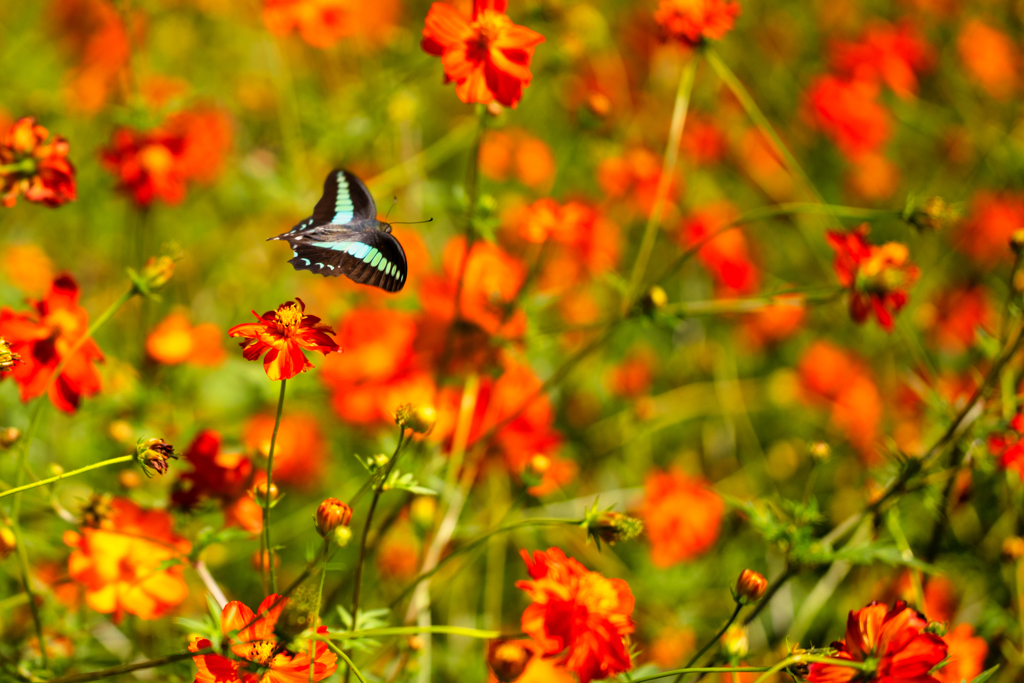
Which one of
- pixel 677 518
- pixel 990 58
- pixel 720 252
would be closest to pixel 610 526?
pixel 677 518

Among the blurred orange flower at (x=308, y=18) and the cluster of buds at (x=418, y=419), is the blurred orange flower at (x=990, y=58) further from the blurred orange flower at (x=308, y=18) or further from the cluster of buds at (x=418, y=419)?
the cluster of buds at (x=418, y=419)

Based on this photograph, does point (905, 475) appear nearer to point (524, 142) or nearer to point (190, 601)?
point (190, 601)

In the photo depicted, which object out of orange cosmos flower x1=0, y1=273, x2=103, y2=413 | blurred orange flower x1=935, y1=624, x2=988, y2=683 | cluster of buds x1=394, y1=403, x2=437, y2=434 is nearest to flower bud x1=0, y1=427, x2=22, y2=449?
orange cosmos flower x1=0, y1=273, x2=103, y2=413

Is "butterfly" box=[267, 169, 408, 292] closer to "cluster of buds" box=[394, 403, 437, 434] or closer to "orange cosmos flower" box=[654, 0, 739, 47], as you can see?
"cluster of buds" box=[394, 403, 437, 434]

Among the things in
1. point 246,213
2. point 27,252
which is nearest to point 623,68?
point 246,213

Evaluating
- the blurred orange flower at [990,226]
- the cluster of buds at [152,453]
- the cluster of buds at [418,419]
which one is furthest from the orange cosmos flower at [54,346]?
the blurred orange flower at [990,226]

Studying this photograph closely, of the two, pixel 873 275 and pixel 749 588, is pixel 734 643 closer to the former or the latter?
pixel 749 588
